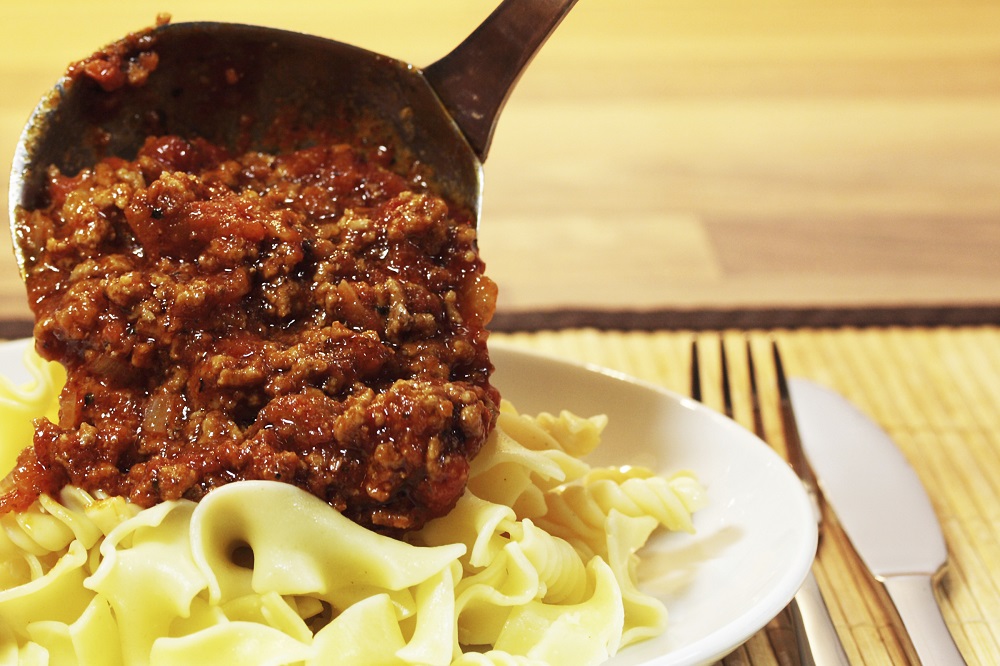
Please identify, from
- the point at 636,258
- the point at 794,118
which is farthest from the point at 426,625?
the point at 794,118

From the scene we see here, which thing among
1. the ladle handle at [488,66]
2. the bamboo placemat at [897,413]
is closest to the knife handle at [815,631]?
the bamboo placemat at [897,413]

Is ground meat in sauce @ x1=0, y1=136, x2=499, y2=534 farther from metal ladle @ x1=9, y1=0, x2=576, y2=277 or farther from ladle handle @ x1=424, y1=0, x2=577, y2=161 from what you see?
ladle handle @ x1=424, y1=0, x2=577, y2=161

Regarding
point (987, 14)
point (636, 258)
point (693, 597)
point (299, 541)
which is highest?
point (299, 541)

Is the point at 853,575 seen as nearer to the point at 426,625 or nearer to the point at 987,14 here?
the point at 426,625

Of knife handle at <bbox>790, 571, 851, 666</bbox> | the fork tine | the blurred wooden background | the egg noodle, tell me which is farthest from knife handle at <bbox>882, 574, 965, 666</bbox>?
the blurred wooden background

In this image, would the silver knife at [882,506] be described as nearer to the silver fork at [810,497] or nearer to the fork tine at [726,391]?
the silver fork at [810,497]

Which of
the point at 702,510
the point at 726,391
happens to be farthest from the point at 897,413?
the point at 702,510

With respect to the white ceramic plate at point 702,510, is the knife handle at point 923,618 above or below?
below
